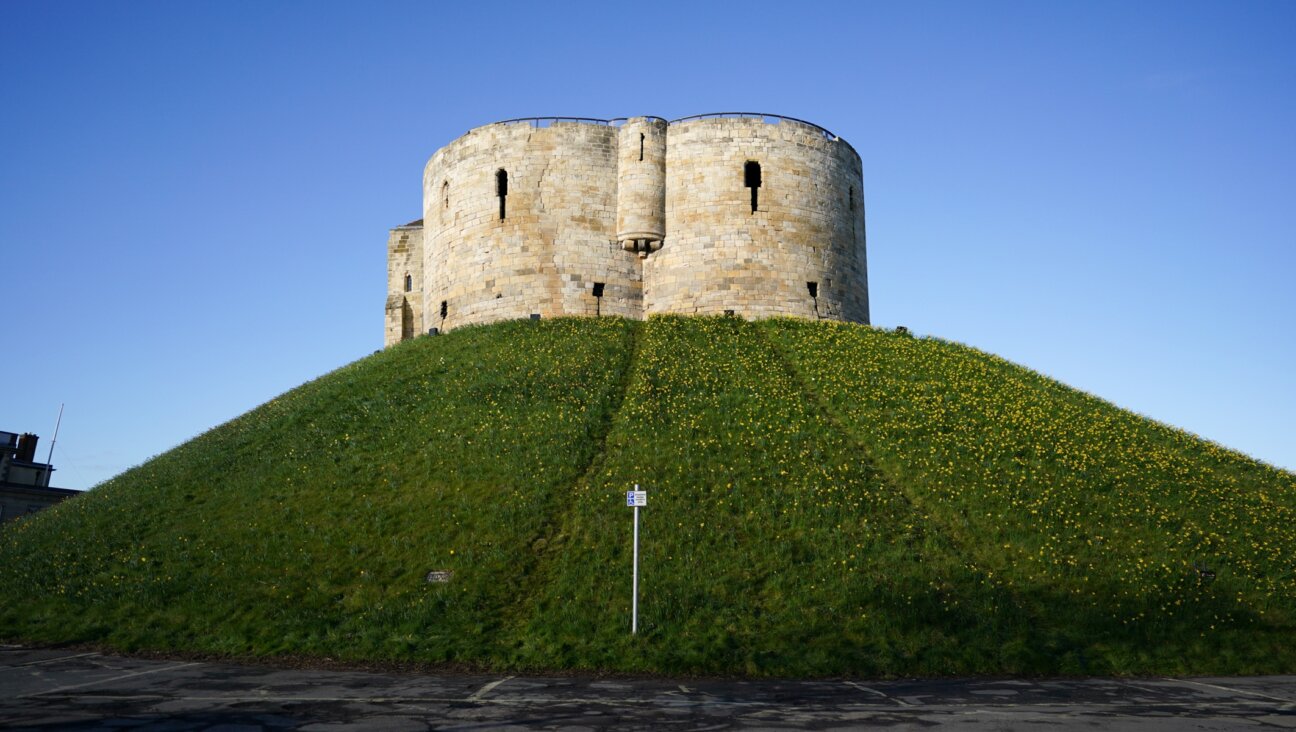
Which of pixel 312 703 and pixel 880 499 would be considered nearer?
pixel 312 703

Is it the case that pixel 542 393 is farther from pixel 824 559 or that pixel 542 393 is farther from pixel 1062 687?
pixel 1062 687

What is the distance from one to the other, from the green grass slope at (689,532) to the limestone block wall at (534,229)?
6.66 m

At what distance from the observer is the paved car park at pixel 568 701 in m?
11.2

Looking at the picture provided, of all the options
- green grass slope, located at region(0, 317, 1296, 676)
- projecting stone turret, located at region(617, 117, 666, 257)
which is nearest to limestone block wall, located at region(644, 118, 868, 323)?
projecting stone turret, located at region(617, 117, 666, 257)

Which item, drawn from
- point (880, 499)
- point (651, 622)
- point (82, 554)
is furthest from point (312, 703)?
point (880, 499)

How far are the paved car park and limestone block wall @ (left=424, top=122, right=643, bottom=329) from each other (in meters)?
24.7

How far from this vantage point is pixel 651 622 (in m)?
17.7

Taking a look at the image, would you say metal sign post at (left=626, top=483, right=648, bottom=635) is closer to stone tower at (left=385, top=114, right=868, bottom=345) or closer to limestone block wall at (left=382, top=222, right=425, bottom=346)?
stone tower at (left=385, top=114, right=868, bottom=345)

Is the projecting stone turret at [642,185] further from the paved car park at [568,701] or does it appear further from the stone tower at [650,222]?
the paved car park at [568,701]

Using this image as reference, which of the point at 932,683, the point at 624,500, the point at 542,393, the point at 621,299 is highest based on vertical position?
the point at 621,299

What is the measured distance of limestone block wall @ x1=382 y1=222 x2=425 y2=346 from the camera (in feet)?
157

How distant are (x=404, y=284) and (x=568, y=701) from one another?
3868cm

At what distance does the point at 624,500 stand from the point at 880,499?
6.16 meters

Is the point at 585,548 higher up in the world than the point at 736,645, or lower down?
higher up
